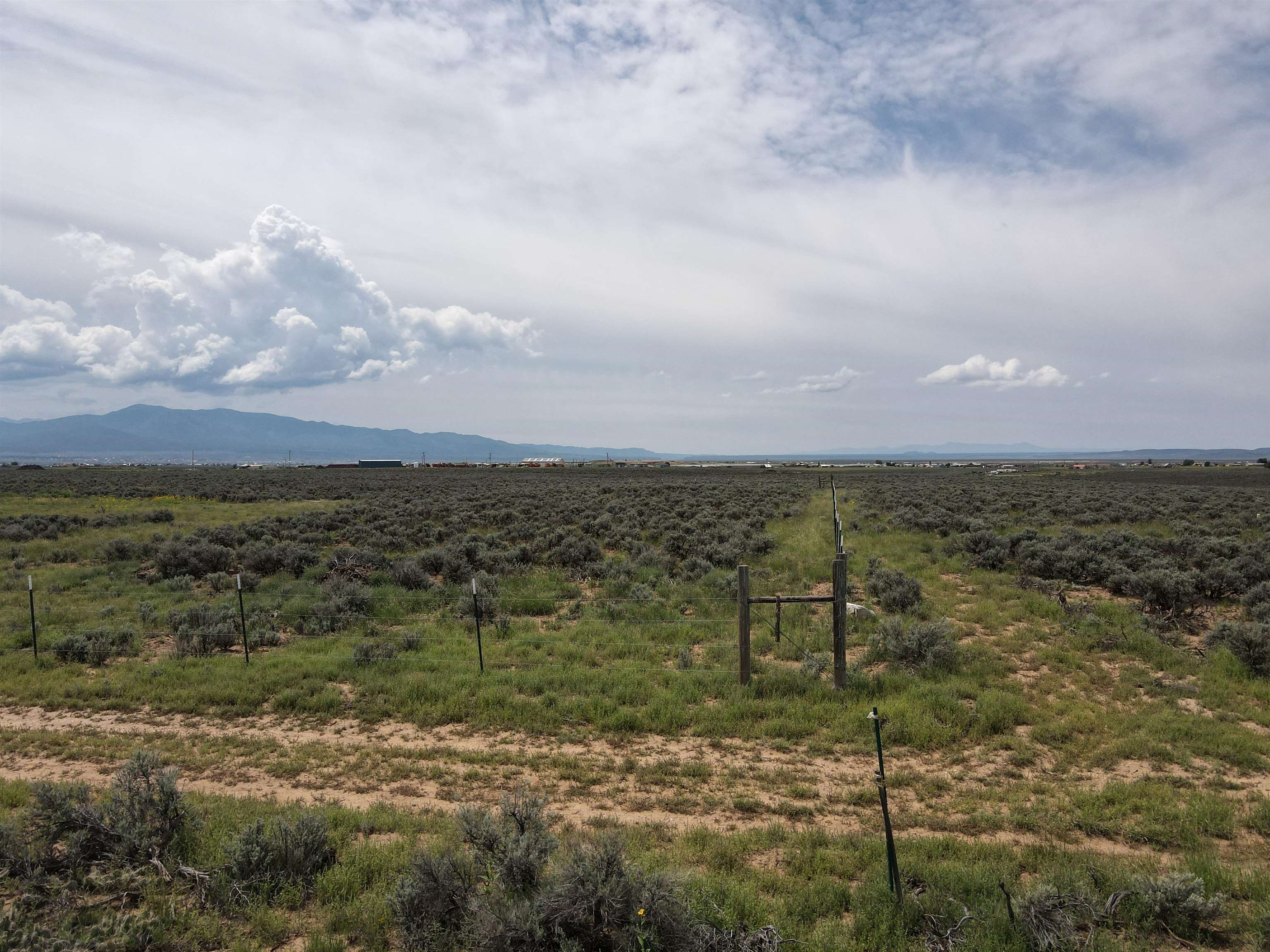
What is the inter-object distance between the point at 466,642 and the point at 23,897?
7215mm

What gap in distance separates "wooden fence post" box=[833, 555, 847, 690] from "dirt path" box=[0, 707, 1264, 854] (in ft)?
5.48

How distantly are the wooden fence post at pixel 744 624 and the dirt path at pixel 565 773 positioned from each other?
1.59 m

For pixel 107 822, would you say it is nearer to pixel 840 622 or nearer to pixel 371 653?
pixel 371 653

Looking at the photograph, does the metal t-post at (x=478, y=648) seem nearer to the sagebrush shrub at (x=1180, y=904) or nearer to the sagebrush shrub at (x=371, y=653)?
the sagebrush shrub at (x=371, y=653)

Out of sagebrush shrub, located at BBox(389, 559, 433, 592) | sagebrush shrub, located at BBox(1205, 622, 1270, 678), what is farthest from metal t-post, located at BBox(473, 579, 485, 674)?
sagebrush shrub, located at BBox(1205, 622, 1270, 678)

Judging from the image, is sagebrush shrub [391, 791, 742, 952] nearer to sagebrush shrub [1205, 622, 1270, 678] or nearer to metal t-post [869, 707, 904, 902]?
metal t-post [869, 707, 904, 902]

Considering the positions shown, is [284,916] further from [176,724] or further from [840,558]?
[840,558]

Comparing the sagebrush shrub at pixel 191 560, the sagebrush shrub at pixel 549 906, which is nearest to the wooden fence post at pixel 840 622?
the sagebrush shrub at pixel 549 906

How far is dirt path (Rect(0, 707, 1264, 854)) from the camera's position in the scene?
6.13 metres

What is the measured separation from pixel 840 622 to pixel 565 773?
4362mm

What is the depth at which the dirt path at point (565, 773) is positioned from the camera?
6129 mm

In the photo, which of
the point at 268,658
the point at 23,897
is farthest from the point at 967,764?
the point at 268,658

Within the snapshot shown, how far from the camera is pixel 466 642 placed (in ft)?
38.0

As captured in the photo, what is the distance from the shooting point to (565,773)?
6.97 m
